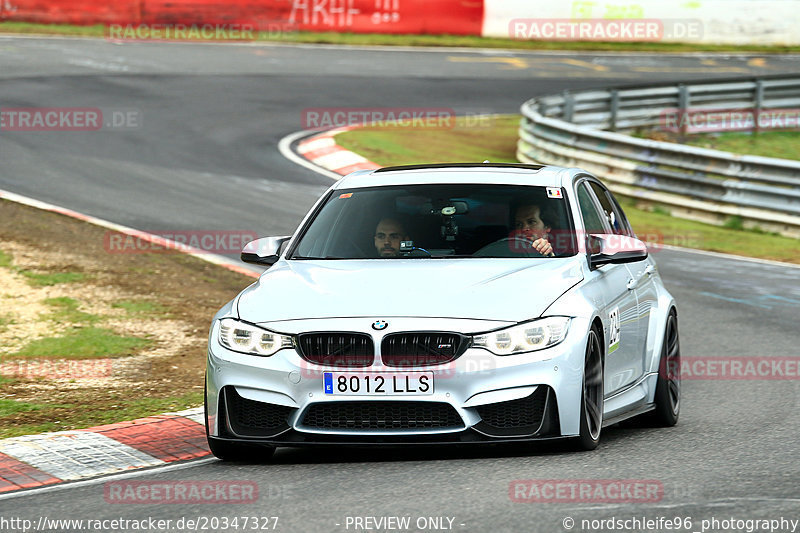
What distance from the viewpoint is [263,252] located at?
792cm

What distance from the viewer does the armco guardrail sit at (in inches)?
759

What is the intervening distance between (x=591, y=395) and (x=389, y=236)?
5.41 feet

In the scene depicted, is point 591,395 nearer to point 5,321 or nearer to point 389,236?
point 389,236

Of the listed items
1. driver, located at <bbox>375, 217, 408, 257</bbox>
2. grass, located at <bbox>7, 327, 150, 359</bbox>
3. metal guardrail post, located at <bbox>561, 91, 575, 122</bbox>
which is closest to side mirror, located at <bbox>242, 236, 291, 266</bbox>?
driver, located at <bbox>375, 217, 408, 257</bbox>

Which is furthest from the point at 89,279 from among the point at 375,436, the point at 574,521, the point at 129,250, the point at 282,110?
the point at 282,110

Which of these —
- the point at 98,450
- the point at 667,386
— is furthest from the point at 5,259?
the point at 667,386

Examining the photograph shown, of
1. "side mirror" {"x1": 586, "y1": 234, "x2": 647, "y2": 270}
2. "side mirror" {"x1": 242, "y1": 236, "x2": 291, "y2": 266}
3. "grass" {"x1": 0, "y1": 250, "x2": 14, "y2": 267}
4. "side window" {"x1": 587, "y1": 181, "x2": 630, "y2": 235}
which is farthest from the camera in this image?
"grass" {"x1": 0, "y1": 250, "x2": 14, "y2": 267}

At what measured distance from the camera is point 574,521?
5.45 meters

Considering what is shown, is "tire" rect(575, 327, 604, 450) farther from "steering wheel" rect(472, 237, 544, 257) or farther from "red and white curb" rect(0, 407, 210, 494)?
"red and white curb" rect(0, 407, 210, 494)

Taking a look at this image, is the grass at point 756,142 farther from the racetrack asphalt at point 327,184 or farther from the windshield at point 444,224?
the windshield at point 444,224

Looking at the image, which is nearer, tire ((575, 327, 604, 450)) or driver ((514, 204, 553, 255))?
tire ((575, 327, 604, 450))

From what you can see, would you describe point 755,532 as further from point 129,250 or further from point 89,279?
point 129,250

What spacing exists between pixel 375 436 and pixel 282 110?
885 inches

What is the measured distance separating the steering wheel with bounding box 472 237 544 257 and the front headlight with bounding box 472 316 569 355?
104cm
